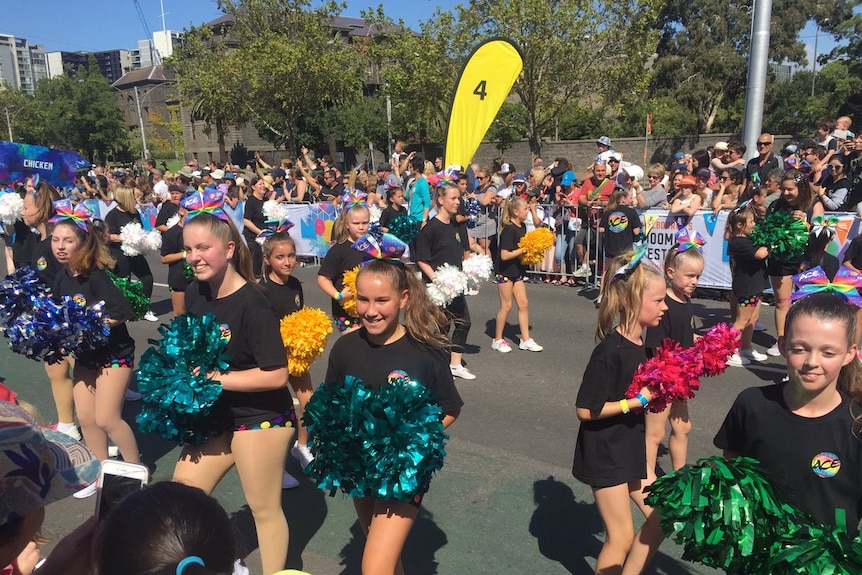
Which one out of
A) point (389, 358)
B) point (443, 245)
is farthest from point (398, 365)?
point (443, 245)

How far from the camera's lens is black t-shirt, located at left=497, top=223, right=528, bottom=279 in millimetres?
7387

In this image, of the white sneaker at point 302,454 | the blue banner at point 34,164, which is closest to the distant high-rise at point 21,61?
the blue banner at point 34,164

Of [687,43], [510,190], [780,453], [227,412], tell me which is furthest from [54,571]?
[687,43]

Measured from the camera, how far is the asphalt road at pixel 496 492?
380 centimetres

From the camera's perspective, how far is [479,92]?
12.2 m

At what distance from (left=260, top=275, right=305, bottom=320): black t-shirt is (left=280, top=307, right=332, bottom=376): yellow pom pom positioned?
44 centimetres

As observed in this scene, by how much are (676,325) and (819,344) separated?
209 centimetres

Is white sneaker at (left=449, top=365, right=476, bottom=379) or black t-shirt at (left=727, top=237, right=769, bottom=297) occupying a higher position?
black t-shirt at (left=727, top=237, right=769, bottom=297)

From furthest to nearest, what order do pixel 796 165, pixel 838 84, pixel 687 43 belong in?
pixel 687 43 < pixel 838 84 < pixel 796 165

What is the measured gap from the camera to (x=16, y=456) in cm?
139

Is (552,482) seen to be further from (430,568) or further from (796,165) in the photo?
(796,165)

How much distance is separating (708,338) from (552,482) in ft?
4.95

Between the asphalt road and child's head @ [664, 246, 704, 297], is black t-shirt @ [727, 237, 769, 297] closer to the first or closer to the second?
the asphalt road

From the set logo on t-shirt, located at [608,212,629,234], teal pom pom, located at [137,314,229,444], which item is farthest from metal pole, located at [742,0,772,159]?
teal pom pom, located at [137,314,229,444]
